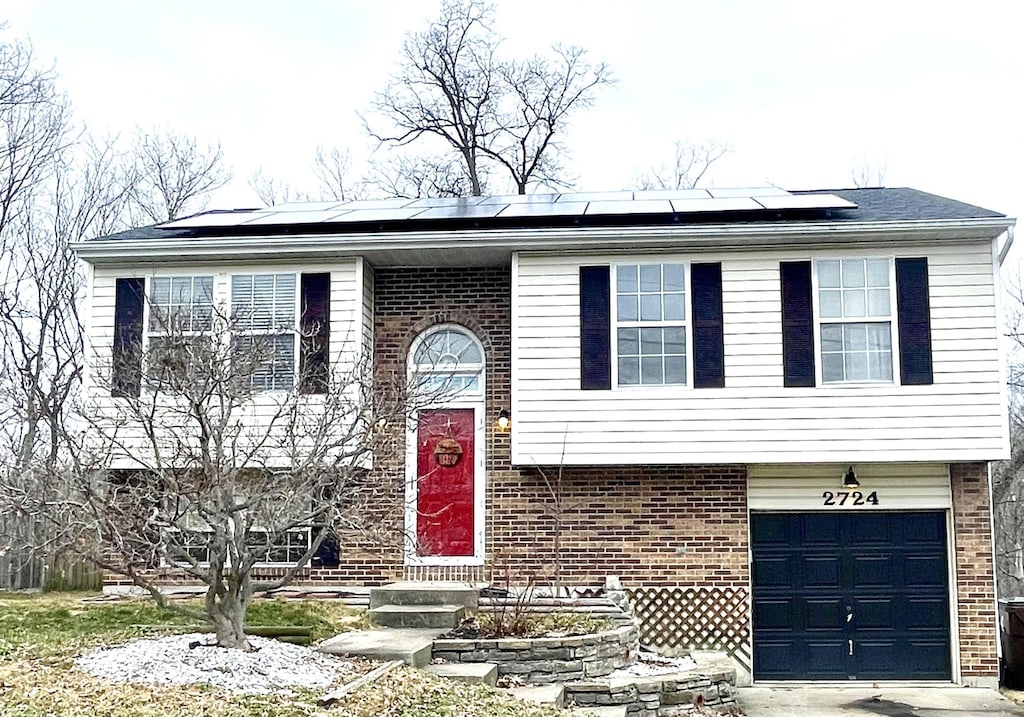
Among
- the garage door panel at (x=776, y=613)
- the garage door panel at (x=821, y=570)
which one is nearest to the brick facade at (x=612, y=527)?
the garage door panel at (x=776, y=613)

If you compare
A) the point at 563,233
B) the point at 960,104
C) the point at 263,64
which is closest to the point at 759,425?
the point at 563,233

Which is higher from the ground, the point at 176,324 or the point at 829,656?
the point at 176,324

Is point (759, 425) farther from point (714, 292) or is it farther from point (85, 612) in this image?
point (85, 612)

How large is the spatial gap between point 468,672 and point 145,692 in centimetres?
266

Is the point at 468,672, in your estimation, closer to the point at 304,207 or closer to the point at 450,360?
the point at 450,360

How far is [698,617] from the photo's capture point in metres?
13.2

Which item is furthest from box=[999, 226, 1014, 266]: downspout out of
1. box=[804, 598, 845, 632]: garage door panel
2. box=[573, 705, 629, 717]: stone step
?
box=[573, 705, 629, 717]: stone step

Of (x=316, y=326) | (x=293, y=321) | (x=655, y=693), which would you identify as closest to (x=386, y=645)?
(x=655, y=693)

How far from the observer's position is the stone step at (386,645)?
9344 millimetres

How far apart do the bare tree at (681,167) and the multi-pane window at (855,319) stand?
1496cm

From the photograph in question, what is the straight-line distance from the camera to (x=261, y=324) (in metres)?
13.3

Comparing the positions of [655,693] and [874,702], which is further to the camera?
[874,702]

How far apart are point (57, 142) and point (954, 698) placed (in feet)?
63.9

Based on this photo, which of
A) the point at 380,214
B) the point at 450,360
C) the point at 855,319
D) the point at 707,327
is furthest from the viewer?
the point at 380,214
